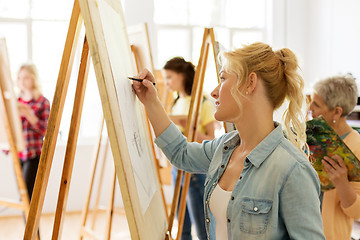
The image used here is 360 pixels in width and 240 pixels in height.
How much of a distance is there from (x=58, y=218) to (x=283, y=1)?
5103 millimetres

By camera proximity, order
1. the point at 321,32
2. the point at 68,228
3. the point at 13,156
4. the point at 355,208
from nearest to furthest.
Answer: the point at 355,208 < the point at 13,156 < the point at 68,228 < the point at 321,32

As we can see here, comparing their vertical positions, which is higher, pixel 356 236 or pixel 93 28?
pixel 93 28

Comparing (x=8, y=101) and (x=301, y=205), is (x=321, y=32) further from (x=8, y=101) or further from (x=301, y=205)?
(x=301, y=205)

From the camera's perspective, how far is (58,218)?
1.34 m

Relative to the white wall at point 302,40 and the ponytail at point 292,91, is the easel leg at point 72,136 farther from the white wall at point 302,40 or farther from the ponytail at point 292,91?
the white wall at point 302,40

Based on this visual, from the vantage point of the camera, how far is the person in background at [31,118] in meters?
3.20

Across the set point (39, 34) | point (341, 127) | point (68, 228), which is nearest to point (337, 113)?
point (341, 127)

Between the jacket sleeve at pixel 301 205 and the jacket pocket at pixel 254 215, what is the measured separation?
1.8 inches

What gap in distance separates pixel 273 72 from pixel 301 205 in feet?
1.35

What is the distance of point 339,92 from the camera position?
6.52 ft

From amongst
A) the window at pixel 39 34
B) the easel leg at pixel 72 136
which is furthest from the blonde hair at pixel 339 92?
the window at pixel 39 34

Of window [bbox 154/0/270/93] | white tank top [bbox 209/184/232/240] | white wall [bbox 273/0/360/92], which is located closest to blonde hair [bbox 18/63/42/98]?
window [bbox 154/0/270/93]

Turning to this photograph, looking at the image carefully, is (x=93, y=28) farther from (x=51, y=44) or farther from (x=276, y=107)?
(x=51, y=44)

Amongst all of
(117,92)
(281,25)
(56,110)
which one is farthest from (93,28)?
(281,25)
